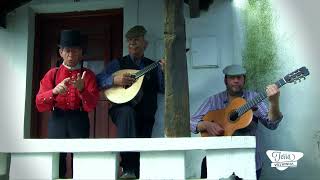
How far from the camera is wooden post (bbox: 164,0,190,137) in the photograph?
2629 millimetres

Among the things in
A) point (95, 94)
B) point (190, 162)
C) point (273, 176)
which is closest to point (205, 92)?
point (273, 176)

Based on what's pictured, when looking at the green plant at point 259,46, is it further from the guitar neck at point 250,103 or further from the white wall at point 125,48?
the guitar neck at point 250,103

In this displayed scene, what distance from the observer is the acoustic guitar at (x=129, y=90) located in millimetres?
3843

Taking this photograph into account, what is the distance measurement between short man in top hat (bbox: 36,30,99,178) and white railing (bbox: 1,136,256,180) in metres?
0.89

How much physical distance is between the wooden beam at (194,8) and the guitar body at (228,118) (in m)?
1.10

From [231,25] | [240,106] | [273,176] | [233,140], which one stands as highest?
[231,25]

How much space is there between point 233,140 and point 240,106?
4.37 ft

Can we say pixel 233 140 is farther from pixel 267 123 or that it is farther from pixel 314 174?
pixel 314 174

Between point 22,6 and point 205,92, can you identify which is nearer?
point 205,92

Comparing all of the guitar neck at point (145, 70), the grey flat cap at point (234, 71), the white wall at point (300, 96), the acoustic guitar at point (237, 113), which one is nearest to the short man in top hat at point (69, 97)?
the guitar neck at point (145, 70)

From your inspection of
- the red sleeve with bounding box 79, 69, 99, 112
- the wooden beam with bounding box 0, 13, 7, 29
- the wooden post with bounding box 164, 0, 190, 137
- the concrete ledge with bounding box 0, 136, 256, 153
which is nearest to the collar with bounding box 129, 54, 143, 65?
the red sleeve with bounding box 79, 69, 99, 112

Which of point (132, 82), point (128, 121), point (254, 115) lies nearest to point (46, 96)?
point (128, 121)

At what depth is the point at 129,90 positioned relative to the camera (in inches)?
153

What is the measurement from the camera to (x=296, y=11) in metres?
4.45
